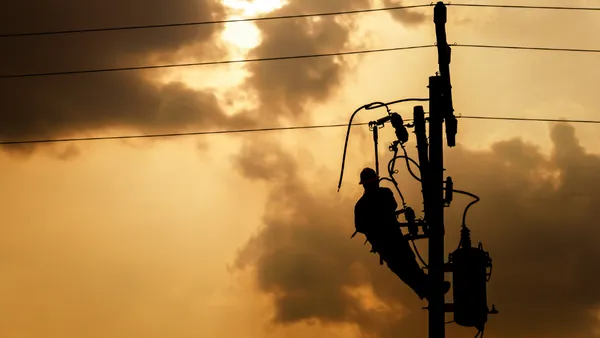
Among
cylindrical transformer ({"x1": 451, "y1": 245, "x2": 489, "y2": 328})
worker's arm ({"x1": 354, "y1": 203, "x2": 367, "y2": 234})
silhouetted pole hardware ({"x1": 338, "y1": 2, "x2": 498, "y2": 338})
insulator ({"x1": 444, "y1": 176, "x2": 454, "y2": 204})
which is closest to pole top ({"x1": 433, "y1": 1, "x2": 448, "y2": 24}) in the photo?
silhouetted pole hardware ({"x1": 338, "y1": 2, "x2": 498, "y2": 338})

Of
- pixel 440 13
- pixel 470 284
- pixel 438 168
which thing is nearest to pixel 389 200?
pixel 438 168

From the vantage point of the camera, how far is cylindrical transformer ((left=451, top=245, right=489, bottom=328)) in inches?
642

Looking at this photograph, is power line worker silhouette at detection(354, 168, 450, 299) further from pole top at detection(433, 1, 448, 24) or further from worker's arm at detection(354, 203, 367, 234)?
pole top at detection(433, 1, 448, 24)

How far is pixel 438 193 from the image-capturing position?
16.1 m

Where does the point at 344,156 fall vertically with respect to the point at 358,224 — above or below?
above

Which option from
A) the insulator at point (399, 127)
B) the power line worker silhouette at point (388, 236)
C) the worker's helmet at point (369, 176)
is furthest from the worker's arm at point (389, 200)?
the insulator at point (399, 127)

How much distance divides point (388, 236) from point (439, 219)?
142cm

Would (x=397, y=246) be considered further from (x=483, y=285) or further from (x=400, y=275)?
(x=483, y=285)

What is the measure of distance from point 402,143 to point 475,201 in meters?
2.14

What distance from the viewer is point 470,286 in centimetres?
1656

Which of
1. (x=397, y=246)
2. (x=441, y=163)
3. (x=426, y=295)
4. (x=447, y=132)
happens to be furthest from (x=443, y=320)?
(x=447, y=132)

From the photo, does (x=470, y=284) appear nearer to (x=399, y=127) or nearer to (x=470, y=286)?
(x=470, y=286)

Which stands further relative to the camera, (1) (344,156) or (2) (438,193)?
(1) (344,156)

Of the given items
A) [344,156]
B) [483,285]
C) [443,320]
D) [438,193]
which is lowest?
[443,320]
